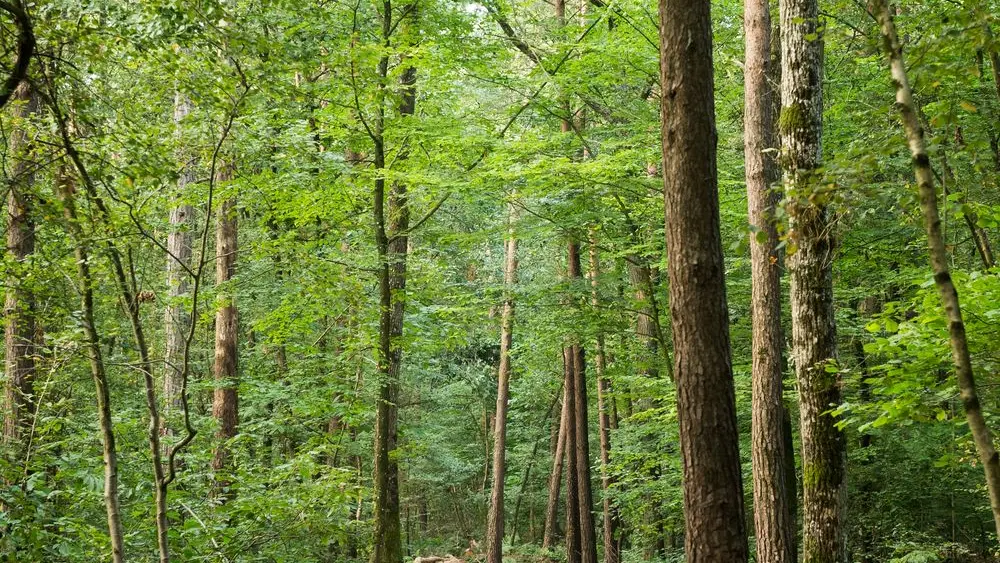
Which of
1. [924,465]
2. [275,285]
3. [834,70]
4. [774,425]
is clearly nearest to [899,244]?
[834,70]

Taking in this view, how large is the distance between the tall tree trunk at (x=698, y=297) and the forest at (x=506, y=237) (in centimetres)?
2

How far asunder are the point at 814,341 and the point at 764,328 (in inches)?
75.5

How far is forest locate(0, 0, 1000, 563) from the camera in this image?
4.45 meters

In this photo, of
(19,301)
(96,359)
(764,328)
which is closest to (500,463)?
(764,328)

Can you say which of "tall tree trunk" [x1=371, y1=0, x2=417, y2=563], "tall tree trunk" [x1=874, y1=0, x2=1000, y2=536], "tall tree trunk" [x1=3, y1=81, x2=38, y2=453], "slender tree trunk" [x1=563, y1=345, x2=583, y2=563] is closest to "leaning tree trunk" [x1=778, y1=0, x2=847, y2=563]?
"tall tree trunk" [x1=874, y1=0, x2=1000, y2=536]

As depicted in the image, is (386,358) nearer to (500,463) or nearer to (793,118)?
(793,118)

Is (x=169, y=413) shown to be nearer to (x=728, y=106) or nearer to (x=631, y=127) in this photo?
(x=631, y=127)

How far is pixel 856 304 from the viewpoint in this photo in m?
15.5

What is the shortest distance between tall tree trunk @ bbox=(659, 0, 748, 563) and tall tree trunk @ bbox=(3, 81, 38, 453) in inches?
164

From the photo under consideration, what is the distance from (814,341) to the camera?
6.00 m

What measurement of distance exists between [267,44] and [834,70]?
9.18m

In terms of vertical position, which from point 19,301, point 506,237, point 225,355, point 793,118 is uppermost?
point 506,237

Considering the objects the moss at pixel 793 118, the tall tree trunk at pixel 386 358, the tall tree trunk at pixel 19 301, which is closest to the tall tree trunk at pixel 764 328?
the moss at pixel 793 118

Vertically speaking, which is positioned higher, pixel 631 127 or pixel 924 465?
pixel 631 127
